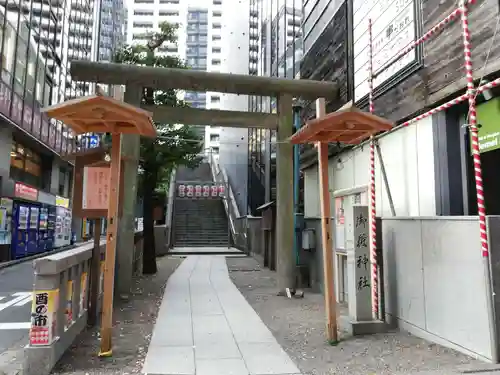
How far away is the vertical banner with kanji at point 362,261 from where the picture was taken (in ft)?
19.5

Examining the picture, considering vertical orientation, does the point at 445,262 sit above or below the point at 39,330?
above

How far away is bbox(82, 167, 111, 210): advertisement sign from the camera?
6.11 metres

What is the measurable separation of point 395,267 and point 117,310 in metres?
4.77

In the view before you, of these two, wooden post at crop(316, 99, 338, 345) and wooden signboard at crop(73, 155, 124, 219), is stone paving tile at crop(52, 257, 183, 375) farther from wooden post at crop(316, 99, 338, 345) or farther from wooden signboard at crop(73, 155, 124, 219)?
wooden post at crop(316, 99, 338, 345)

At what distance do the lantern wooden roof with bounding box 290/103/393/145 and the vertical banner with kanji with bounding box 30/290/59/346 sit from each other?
141 inches

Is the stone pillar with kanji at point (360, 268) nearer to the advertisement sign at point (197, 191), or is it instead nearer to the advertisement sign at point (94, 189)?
the advertisement sign at point (94, 189)

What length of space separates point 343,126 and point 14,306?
23.8 ft

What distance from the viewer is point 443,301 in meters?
4.99

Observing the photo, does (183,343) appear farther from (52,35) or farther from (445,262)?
(52,35)

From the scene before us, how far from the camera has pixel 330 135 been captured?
5785 millimetres

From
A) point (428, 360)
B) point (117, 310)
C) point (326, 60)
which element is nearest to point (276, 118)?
point (326, 60)

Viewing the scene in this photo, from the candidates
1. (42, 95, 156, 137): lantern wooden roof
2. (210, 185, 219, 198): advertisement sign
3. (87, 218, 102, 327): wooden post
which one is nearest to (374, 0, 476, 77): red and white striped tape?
(42, 95, 156, 137): lantern wooden roof

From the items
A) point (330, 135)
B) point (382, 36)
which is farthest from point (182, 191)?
point (330, 135)

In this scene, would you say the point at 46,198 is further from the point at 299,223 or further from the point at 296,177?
the point at 299,223
